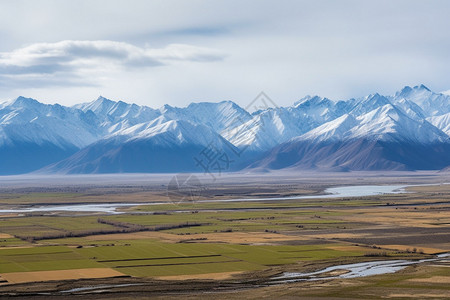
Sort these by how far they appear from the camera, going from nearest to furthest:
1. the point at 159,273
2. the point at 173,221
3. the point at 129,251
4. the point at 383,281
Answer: the point at 383,281
the point at 159,273
the point at 129,251
the point at 173,221

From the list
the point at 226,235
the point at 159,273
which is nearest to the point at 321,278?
the point at 159,273

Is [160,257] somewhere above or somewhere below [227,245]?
above

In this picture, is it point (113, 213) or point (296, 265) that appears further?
point (113, 213)

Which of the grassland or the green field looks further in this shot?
the green field

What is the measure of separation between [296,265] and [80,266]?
18269mm

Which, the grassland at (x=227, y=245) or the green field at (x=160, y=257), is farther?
the green field at (x=160, y=257)

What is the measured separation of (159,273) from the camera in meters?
63.6

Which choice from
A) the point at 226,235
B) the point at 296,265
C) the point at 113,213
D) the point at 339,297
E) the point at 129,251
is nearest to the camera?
the point at 339,297

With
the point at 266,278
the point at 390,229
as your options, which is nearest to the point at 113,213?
the point at 390,229

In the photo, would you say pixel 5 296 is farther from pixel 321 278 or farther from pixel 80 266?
pixel 321 278

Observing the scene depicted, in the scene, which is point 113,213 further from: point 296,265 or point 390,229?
point 296,265

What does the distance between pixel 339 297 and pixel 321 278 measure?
807 centimetres

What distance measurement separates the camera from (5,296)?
175 ft

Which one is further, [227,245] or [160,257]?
[227,245]
